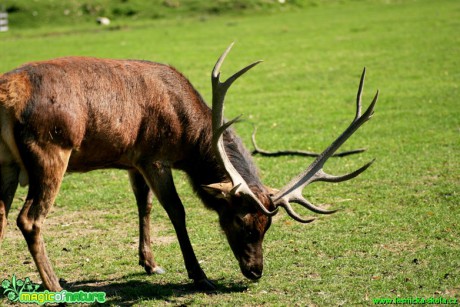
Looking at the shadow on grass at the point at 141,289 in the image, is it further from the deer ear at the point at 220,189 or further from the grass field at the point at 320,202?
the deer ear at the point at 220,189

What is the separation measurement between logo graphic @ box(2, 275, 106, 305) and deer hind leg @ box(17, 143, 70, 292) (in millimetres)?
94

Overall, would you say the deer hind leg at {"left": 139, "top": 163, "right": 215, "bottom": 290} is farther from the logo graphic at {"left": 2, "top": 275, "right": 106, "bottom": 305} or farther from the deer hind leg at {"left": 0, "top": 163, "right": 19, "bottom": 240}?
the deer hind leg at {"left": 0, "top": 163, "right": 19, "bottom": 240}

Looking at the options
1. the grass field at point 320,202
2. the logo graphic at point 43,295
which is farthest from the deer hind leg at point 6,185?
the grass field at point 320,202

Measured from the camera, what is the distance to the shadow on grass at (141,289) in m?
6.94

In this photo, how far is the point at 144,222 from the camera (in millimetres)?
8125

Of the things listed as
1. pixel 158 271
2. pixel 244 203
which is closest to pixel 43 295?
pixel 158 271

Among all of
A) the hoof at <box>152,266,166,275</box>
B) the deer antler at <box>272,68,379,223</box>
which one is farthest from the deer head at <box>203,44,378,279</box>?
the hoof at <box>152,266,166,275</box>

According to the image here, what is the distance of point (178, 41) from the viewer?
93.4 feet

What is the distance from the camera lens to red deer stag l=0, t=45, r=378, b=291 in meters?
6.68

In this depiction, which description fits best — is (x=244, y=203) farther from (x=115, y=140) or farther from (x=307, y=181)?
(x=115, y=140)

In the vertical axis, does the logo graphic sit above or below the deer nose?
below

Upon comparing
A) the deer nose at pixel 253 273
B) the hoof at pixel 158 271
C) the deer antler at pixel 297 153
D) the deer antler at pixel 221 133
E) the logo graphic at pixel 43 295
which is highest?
the deer antler at pixel 221 133

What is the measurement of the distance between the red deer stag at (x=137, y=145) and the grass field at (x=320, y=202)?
522 millimetres

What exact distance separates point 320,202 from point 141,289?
351 cm
